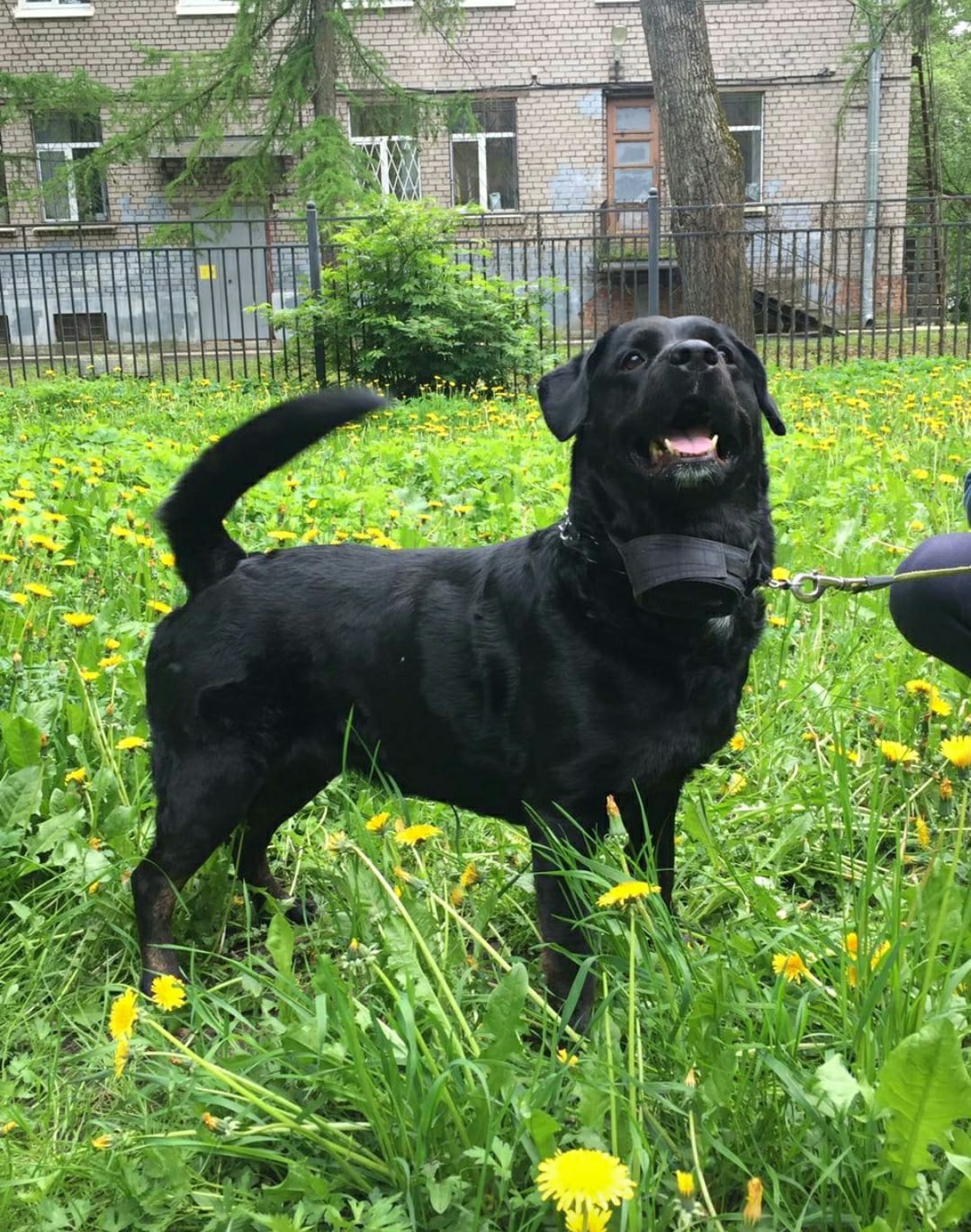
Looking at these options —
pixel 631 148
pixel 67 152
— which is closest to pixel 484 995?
pixel 631 148

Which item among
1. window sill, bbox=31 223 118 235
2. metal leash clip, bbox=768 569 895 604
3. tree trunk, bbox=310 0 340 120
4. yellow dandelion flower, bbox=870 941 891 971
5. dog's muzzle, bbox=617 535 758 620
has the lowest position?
yellow dandelion flower, bbox=870 941 891 971

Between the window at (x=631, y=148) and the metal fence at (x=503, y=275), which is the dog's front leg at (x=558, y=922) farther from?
the window at (x=631, y=148)

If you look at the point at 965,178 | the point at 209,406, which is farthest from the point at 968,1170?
the point at 965,178

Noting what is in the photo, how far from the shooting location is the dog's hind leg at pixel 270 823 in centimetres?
247

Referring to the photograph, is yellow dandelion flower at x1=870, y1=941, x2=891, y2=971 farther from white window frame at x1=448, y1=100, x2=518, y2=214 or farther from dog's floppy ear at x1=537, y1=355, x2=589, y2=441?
white window frame at x1=448, y1=100, x2=518, y2=214

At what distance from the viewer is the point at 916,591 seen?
253 centimetres

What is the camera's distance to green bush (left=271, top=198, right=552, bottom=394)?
1119 cm

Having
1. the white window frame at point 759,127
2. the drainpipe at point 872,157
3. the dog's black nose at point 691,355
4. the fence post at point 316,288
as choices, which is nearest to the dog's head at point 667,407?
the dog's black nose at point 691,355

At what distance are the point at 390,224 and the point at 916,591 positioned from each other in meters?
9.93

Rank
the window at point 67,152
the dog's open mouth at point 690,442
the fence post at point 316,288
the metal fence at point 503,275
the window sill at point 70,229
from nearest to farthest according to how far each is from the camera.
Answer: the dog's open mouth at point 690,442
the fence post at point 316,288
the metal fence at point 503,275
the window sill at point 70,229
the window at point 67,152

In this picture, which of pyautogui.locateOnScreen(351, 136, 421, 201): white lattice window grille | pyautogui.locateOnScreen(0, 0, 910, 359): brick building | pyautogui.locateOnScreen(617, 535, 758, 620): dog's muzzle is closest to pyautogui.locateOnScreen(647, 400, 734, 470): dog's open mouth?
pyautogui.locateOnScreen(617, 535, 758, 620): dog's muzzle

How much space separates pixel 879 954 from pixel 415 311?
34.0 ft

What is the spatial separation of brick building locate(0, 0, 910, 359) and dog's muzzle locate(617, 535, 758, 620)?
1925 cm

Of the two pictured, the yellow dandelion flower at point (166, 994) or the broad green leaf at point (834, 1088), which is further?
the yellow dandelion flower at point (166, 994)
